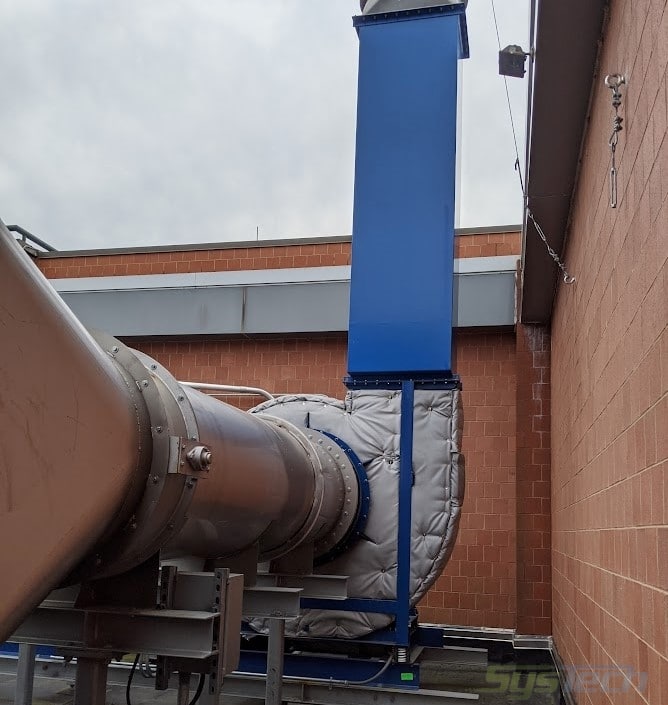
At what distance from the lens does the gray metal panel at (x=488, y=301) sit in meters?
7.96

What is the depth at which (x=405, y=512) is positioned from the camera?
5230 millimetres

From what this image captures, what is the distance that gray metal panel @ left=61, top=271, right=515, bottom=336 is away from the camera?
805 centimetres

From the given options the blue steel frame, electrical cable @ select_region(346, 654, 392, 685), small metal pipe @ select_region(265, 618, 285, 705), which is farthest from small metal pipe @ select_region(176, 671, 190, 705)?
electrical cable @ select_region(346, 654, 392, 685)

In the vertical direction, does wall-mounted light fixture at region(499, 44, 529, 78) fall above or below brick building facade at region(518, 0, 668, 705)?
above

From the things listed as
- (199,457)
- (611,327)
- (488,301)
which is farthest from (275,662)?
(488,301)

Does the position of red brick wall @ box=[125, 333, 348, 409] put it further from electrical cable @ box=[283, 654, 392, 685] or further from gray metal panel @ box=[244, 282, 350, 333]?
electrical cable @ box=[283, 654, 392, 685]

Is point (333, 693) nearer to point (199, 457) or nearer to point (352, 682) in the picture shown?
point (352, 682)

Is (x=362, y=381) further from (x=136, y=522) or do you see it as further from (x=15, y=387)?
(x=15, y=387)

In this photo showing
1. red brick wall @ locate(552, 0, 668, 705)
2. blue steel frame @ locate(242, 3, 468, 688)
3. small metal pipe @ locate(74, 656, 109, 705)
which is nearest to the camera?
red brick wall @ locate(552, 0, 668, 705)

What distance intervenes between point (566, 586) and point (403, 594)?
126 centimetres

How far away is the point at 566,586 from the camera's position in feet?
18.5

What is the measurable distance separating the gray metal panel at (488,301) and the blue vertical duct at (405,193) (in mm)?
2452

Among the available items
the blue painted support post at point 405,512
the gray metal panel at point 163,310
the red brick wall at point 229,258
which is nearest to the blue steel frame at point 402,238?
the blue painted support post at point 405,512

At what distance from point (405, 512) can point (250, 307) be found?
4111 millimetres
